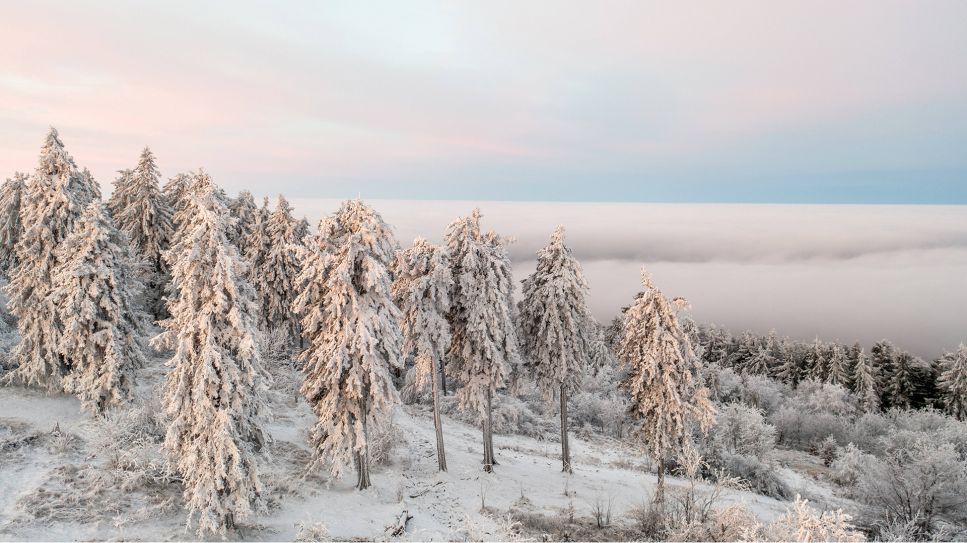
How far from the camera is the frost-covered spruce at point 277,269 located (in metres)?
37.6

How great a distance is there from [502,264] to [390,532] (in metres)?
13.0

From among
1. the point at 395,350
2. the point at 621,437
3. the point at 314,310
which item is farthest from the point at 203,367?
the point at 621,437

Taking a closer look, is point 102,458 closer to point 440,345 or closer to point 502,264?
point 440,345

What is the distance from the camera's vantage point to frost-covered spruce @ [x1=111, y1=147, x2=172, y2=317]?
38.8m

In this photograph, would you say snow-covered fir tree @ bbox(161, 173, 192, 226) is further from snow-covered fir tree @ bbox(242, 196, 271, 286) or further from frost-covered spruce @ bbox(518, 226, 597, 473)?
frost-covered spruce @ bbox(518, 226, 597, 473)

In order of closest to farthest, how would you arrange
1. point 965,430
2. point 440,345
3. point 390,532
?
point 390,532, point 440,345, point 965,430

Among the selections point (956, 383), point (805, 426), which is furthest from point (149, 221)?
point (956, 383)

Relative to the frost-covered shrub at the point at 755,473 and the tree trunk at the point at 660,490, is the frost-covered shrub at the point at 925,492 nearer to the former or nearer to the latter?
the frost-covered shrub at the point at 755,473

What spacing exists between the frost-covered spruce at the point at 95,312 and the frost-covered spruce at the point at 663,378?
2453cm

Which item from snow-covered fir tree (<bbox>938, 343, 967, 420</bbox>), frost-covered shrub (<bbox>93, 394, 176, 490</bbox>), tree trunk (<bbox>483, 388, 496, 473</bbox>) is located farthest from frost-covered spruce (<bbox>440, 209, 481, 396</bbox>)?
snow-covered fir tree (<bbox>938, 343, 967, 420</bbox>)

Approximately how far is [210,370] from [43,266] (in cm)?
1717

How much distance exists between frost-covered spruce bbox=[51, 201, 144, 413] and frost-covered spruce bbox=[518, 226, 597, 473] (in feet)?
66.2

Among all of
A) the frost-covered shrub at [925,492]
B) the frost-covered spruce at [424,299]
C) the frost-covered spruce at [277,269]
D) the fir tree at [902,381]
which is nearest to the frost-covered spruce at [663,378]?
the frost-covered spruce at [424,299]

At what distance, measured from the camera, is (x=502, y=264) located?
79.8 feet
